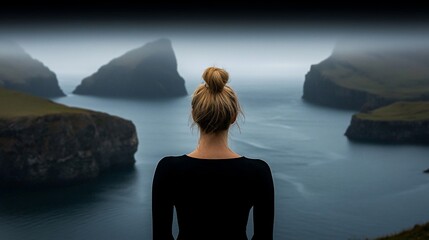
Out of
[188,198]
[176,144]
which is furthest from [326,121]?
[188,198]

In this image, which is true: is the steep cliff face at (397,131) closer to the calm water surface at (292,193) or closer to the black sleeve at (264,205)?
the calm water surface at (292,193)

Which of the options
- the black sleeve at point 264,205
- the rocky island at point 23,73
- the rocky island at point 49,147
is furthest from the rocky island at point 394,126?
the black sleeve at point 264,205

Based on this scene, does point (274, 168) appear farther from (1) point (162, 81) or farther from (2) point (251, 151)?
(1) point (162, 81)

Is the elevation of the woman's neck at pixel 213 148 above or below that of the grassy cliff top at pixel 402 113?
above

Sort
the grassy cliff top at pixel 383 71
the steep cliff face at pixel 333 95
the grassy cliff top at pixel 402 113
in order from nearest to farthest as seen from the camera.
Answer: the grassy cliff top at pixel 402 113 < the steep cliff face at pixel 333 95 < the grassy cliff top at pixel 383 71

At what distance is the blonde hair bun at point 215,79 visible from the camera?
2477mm

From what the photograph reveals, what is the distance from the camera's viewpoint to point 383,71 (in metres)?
122

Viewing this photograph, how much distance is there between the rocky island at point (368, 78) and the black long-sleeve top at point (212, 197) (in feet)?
338

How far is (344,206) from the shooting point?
5156 cm

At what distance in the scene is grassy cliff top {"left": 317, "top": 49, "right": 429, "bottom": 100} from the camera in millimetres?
109938

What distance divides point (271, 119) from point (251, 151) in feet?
108

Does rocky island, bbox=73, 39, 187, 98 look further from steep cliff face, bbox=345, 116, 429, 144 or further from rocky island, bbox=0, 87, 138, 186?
rocky island, bbox=0, 87, 138, 186

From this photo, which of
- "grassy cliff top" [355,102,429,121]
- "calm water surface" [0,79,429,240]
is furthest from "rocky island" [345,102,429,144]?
"calm water surface" [0,79,429,240]

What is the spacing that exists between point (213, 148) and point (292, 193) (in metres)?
55.4
